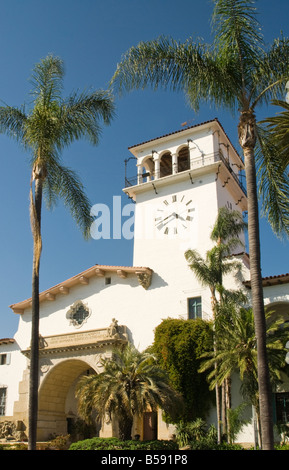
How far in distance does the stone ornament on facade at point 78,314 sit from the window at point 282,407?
1362 cm

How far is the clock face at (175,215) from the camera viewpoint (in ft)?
106

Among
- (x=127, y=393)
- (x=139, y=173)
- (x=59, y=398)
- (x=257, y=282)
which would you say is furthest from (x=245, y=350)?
(x=139, y=173)

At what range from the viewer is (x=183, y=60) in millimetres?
16109

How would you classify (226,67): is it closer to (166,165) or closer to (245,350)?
(245,350)

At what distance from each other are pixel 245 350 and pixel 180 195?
14126 millimetres

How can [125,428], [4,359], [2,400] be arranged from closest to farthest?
[125,428]
[2,400]
[4,359]

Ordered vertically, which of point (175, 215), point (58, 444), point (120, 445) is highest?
point (175, 215)

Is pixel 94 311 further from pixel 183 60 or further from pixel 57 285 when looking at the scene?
pixel 183 60

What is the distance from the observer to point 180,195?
33.6 meters

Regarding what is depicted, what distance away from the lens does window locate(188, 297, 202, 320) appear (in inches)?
1133

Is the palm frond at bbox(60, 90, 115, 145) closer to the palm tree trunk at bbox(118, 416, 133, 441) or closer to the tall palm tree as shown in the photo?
the tall palm tree

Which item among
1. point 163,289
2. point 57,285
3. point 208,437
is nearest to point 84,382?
point 208,437
